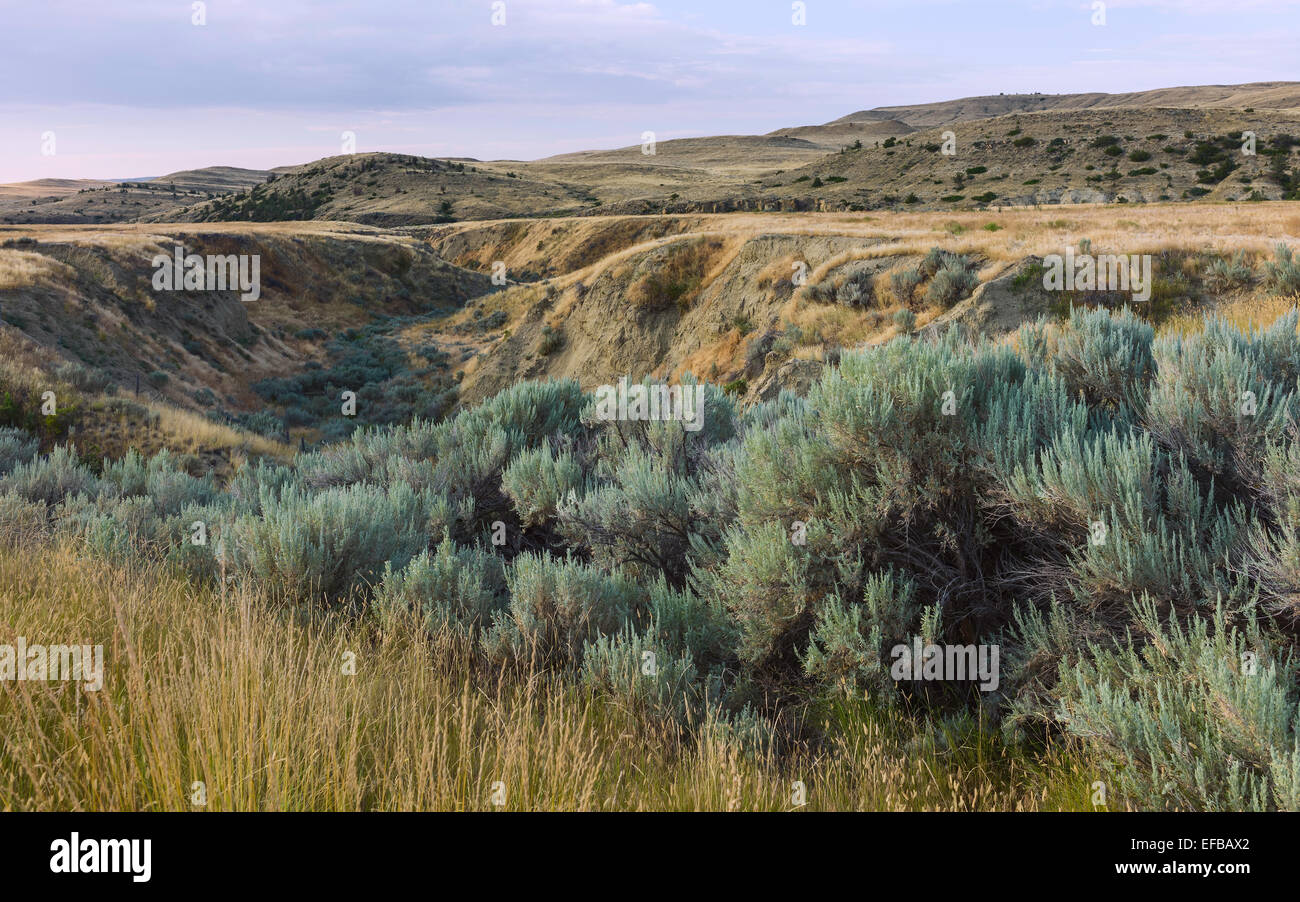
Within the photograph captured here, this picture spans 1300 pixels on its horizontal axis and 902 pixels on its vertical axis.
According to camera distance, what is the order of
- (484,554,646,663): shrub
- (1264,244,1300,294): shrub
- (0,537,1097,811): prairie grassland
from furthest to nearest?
(1264,244,1300,294): shrub
(484,554,646,663): shrub
(0,537,1097,811): prairie grassland

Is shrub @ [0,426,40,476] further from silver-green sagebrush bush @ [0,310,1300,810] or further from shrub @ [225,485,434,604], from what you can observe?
shrub @ [225,485,434,604]

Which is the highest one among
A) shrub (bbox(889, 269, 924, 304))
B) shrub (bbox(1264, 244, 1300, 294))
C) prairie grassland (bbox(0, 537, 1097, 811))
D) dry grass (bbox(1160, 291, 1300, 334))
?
shrub (bbox(889, 269, 924, 304))

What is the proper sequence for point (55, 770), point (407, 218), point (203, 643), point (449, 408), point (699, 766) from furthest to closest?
point (407, 218) < point (449, 408) < point (203, 643) < point (699, 766) < point (55, 770)

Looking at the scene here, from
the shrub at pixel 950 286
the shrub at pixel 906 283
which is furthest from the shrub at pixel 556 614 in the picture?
the shrub at pixel 906 283

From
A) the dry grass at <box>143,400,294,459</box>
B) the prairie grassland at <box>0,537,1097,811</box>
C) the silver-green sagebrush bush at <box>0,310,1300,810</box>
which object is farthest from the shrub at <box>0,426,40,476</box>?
the prairie grassland at <box>0,537,1097,811</box>

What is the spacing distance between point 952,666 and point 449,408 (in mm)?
25847

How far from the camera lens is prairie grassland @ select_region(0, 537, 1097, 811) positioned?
2.52 meters

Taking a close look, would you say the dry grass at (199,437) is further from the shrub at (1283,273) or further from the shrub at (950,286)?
the shrub at (1283,273)

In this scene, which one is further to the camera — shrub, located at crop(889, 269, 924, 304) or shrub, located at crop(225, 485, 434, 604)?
shrub, located at crop(889, 269, 924, 304)

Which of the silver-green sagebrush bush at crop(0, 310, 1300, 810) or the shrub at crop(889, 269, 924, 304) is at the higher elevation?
the shrub at crop(889, 269, 924, 304)

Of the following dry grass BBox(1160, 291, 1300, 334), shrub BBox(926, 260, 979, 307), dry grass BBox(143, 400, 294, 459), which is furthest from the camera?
shrub BBox(926, 260, 979, 307)

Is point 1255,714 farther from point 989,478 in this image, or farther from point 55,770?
point 55,770
